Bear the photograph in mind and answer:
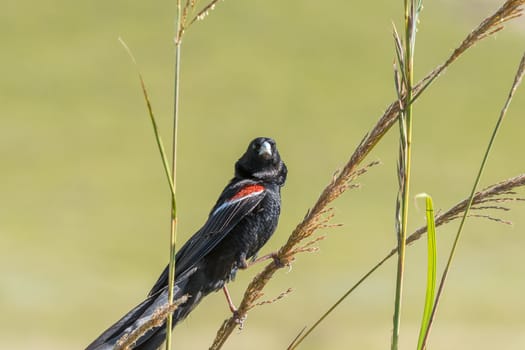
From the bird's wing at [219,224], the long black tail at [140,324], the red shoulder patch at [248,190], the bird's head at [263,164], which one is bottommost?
the long black tail at [140,324]

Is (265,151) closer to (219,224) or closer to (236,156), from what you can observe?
(219,224)

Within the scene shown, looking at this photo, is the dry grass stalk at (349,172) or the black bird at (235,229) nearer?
the dry grass stalk at (349,172)

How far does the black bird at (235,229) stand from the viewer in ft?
14.0

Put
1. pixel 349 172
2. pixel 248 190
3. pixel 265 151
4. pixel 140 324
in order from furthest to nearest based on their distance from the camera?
1. pixel 265 151
2. pixel 248 190
3. pixel 140 324
4. pixel 349 172

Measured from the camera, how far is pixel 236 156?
55.9 metres

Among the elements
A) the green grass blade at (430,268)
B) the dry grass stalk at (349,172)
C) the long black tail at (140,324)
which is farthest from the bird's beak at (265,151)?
the green grass blade at (430,268)

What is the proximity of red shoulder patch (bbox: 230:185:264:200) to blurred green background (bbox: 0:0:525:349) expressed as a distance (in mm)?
34671

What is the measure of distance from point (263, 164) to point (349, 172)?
257cm

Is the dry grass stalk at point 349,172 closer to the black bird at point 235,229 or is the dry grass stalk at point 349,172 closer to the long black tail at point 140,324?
the long black tail at point 140,324

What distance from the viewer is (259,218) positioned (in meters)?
4.79

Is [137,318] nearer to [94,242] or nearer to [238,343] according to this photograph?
[238,343]

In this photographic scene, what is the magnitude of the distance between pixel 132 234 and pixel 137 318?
47.6 meters

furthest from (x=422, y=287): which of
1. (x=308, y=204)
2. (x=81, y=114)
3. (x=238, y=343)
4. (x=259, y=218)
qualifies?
(x=259, y=218)

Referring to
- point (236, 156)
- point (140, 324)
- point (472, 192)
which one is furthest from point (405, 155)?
point (236, 156)
